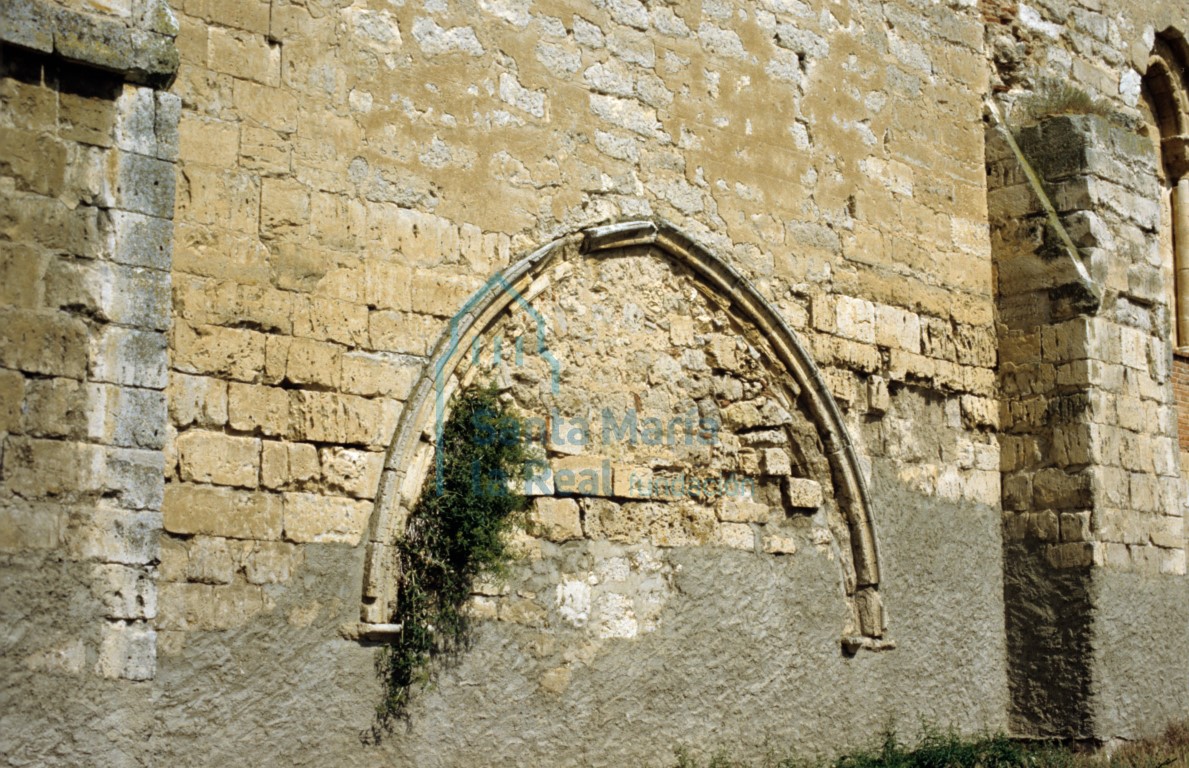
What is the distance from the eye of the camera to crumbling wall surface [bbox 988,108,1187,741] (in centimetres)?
874

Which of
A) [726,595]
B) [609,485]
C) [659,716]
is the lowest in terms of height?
[659,716]

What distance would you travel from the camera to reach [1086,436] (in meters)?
8.80

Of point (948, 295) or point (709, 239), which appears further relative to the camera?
point (948, 295)

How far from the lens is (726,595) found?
301 inches

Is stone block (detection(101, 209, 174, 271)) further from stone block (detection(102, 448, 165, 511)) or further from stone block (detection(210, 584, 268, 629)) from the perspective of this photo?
stone block (detection(210, 584, 268, 629))

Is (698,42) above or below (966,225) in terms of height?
above

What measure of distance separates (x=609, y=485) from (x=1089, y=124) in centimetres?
408

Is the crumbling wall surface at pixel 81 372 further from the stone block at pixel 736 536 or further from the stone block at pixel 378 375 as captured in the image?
the stone block at pixel 736 536

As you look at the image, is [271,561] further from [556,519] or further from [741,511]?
[741,511]

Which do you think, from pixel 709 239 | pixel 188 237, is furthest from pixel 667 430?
pixel 188 237

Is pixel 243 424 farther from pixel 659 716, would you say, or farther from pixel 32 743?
pixel 659 716

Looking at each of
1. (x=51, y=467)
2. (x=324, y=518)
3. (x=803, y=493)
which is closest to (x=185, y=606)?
(x=324, y=518)

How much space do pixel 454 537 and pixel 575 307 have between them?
4.47 feet

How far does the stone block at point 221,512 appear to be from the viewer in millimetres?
5773
